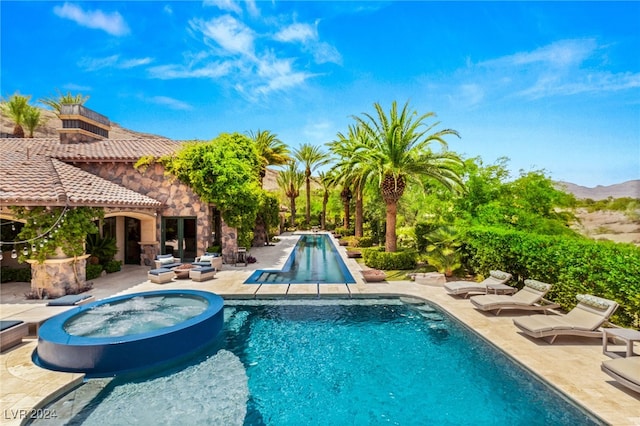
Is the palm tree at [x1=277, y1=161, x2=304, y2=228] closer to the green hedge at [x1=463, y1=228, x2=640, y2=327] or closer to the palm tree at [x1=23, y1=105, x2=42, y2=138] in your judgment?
the palm tree at [x1=23, y1=105, x2=42, y2=138]

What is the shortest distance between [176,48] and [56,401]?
2296cm

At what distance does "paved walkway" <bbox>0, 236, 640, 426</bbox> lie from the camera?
5.60 m

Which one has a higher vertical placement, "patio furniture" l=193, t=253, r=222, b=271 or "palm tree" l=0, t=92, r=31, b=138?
"palm tree" l=0, t=92, r=31, b=138

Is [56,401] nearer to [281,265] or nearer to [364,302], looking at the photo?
[364,302]

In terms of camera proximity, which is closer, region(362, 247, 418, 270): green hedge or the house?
region(362, 247, 418, 270): green hedge

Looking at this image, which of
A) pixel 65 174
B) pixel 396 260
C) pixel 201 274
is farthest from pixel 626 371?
pixel 65 174

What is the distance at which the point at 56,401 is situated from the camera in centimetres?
602

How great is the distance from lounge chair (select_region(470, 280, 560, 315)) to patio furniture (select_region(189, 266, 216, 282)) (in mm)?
10974

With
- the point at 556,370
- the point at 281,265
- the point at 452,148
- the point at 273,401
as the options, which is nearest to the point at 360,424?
the point at 273,401

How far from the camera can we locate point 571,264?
376 inches

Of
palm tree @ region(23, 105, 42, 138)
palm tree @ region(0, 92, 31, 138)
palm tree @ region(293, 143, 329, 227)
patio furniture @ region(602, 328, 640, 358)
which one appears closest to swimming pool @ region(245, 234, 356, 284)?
patio furniture @ region(602, 328, 640, 358)

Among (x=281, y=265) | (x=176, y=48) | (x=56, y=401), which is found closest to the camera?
(x=56, y=401)

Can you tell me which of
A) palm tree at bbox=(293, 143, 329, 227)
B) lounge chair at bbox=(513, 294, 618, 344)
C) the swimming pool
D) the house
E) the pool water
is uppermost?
palm tree at bbox=(293, 143, 329, 227)

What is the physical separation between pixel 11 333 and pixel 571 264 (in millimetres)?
14702
